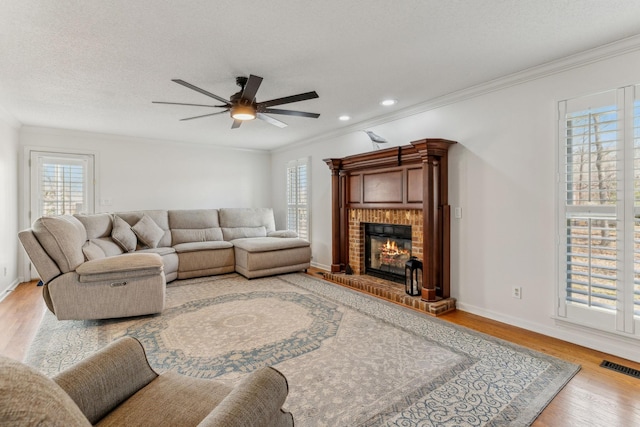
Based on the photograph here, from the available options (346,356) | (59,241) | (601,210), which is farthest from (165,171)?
(601,210)

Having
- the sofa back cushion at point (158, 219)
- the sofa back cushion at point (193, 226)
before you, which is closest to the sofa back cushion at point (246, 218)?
the sofa back cushion at point (193, 226)

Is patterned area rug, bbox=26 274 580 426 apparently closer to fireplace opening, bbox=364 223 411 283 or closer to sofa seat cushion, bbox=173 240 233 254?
fireplace opening, bbox=364 223 411 283

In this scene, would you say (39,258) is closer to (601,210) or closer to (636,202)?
(601,210)

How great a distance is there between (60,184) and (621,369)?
24.0 feet

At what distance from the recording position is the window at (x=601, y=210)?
2453mm

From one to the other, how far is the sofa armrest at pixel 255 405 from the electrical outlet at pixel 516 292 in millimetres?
2866

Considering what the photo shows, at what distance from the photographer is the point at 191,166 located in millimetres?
6453

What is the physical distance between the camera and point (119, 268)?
126 inches

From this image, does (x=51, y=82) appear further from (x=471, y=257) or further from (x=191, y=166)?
(x=471, y=257)

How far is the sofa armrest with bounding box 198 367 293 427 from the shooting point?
896mm

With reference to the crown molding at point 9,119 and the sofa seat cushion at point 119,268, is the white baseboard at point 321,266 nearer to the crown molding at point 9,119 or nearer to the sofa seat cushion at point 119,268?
the sofa seat cushion at point 119,268

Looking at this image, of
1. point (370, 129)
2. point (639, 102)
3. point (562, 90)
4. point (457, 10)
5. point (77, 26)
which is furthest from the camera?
point (370, 129)

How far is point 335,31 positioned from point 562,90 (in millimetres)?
2117

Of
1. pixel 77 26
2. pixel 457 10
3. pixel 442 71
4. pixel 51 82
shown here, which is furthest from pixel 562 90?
pixel 51 82
